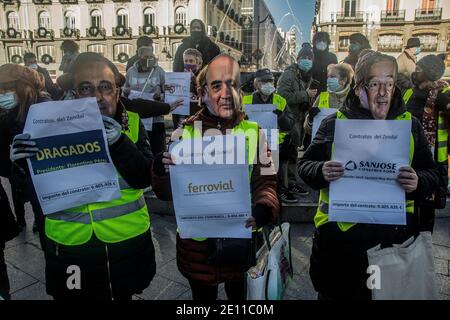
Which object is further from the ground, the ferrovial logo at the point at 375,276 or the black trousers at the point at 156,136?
the black trousers at the point at 156,136

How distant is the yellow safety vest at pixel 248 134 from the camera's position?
1841 mm

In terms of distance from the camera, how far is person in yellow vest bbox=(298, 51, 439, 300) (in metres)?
1.85

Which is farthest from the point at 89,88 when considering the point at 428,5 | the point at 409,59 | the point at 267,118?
the point at 428,5

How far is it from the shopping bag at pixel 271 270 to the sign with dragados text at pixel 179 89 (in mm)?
3021

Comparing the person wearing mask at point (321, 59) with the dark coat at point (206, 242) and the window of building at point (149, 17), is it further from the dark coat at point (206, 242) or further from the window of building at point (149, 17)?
the window of building at point (149, 17)

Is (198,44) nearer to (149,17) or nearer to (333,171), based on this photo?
(333,171)

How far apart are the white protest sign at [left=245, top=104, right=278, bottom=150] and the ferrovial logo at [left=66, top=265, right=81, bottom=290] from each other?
2.60m

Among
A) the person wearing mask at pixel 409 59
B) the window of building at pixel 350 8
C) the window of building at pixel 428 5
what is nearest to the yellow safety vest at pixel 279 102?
the person wearing mask at pixel 409 59

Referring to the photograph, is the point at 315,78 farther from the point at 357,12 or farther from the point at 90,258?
the point at 357,12

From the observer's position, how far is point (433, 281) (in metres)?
1.64
